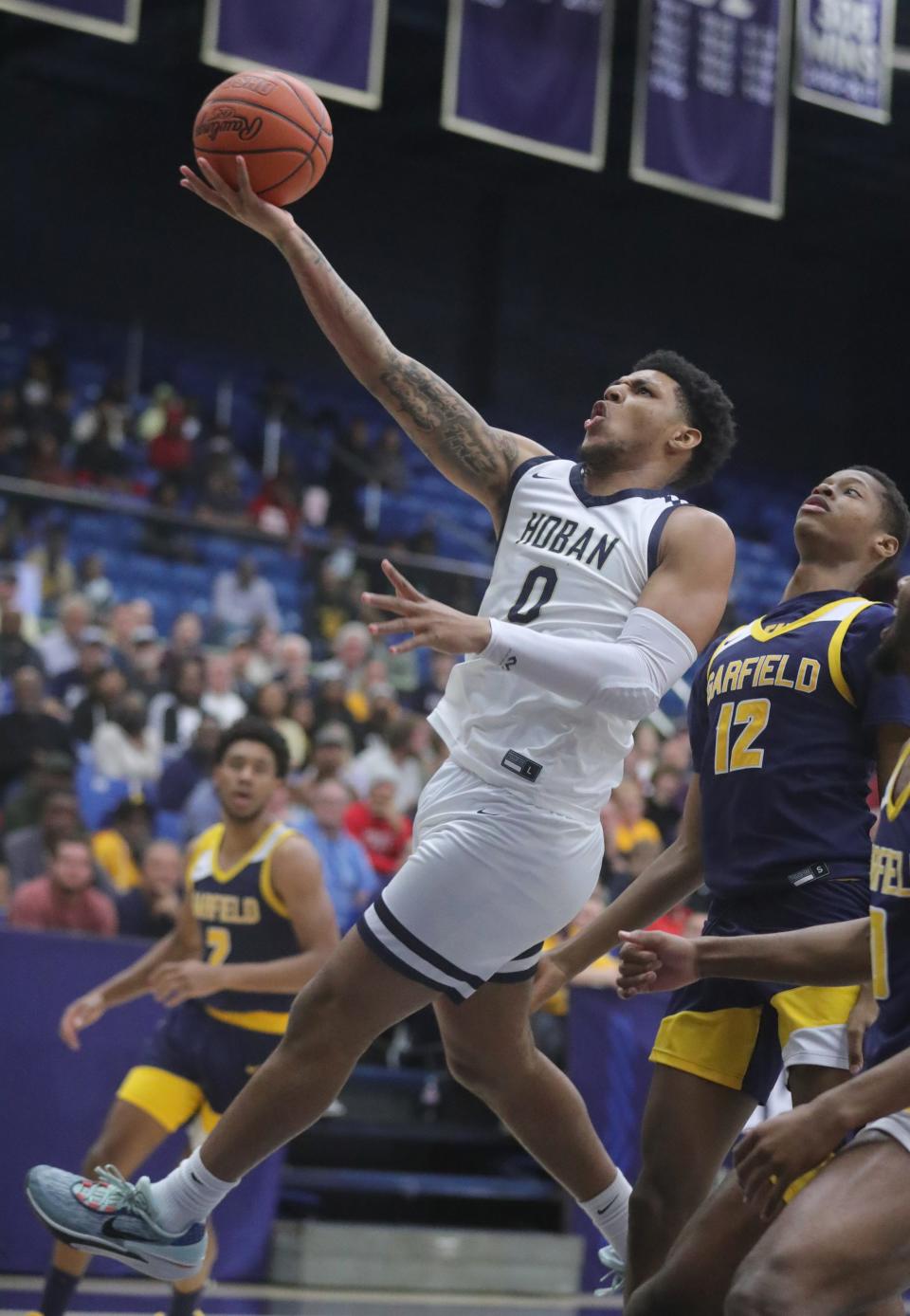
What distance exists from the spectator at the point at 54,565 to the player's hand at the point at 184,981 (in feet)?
17.1

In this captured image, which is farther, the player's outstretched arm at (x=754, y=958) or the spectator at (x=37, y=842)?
the spectator at (x=37, y=842)

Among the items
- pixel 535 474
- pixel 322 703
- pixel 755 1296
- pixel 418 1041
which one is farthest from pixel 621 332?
pixel 755 1296

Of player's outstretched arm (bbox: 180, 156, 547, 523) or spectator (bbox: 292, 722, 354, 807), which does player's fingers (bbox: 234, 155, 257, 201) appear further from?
spectator (bbox: 292, 722, 354, 807)

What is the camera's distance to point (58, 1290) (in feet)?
19.0

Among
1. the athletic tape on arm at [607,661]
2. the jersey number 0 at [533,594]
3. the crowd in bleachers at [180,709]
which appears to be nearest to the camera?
the athletic tape on arm at [607,661]

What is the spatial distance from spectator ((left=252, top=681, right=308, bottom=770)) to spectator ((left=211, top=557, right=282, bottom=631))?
498 mm

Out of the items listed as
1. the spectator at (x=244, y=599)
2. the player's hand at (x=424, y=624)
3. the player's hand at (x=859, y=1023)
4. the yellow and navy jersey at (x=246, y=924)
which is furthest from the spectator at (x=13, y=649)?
the player's hand at (x=859, y=1023)

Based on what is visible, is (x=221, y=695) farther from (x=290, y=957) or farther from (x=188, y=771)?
(x=290, y=957)

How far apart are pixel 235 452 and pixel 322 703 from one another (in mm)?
6472

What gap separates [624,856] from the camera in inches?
440

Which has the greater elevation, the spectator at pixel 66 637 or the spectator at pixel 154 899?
the spectator at pixel 66 637

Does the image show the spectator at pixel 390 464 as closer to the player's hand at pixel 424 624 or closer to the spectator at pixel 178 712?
the spectator at pixel 178 712

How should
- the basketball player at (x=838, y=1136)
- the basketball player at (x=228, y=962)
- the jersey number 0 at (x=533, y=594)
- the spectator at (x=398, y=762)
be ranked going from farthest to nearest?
the spectator at (x=398, y=762) < the basketball player at (x=228, y=962) < the jersey number 0 at (x=533, y=594) < the basketball player at (x=838, y=1136)

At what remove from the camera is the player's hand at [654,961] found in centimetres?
335
